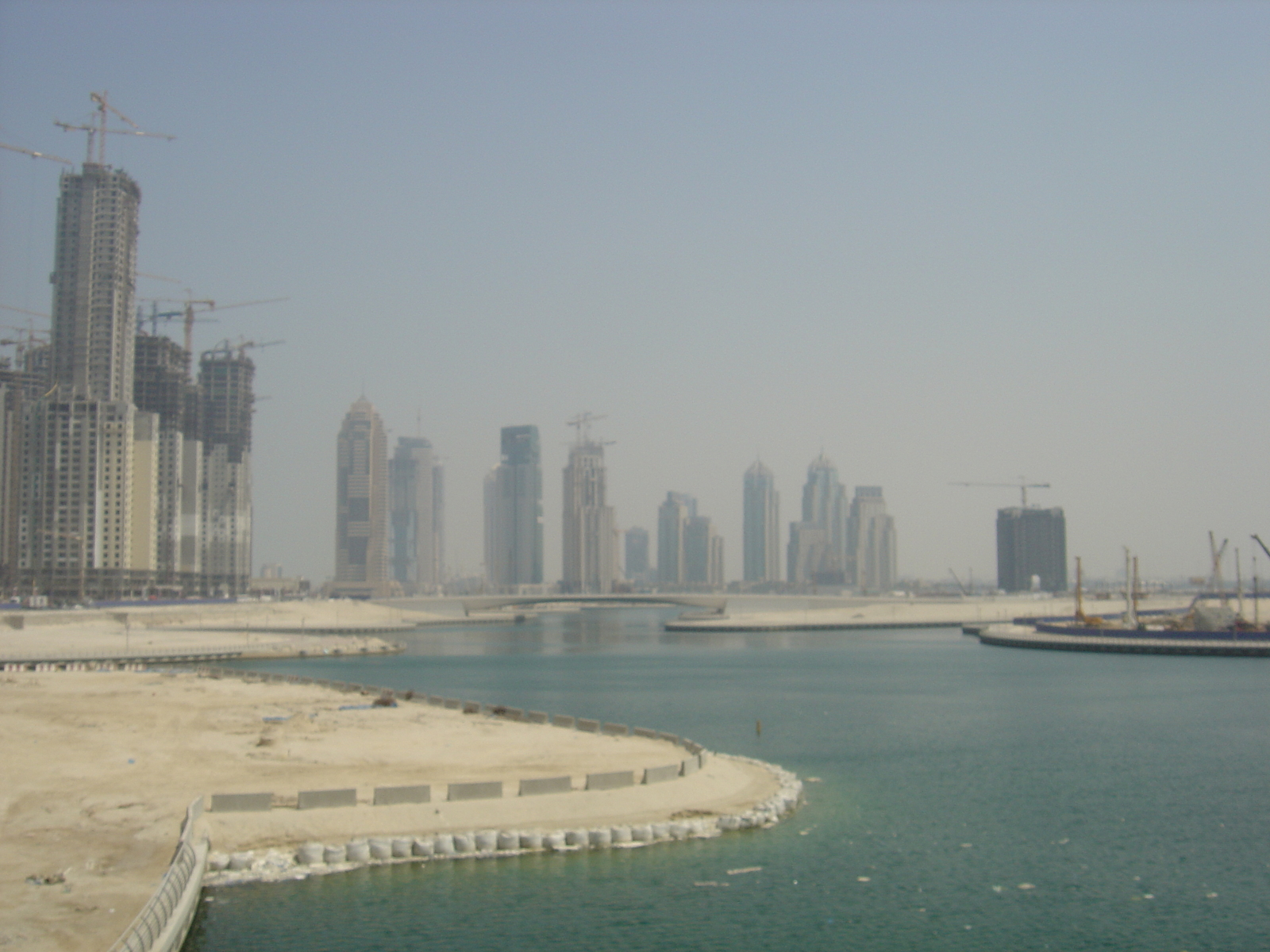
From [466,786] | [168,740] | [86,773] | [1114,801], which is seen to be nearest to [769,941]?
[466,786]

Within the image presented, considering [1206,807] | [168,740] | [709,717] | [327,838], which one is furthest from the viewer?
[709,717]

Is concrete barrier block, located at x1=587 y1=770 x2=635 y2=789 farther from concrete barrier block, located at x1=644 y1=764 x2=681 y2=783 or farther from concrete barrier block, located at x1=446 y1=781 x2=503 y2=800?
concrete barrier block, located at x1=446 y1=781 x2=503 y2=800

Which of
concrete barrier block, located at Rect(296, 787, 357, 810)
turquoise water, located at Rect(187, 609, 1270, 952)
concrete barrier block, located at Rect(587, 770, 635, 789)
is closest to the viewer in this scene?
turquoise water, located at Rect(187, 609, 1270, 952)

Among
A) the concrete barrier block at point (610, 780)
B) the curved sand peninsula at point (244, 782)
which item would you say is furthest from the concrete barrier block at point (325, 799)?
the concrete barrier block at point (610, 780)

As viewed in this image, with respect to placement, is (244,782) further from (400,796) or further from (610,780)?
(610,780)

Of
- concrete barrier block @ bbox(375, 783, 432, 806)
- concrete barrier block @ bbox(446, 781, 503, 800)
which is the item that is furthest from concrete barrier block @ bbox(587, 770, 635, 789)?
concrete barrier block @ bbox(375, 783, 432, 806)

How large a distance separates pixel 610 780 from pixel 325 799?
9909 mm

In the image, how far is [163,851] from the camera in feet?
99.5

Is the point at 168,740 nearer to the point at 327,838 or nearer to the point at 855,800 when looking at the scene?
the point at 327,838

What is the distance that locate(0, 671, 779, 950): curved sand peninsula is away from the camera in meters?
27.8

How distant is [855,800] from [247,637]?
12349 centimetres

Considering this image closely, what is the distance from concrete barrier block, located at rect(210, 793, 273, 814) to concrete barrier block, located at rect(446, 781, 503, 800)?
6.01m

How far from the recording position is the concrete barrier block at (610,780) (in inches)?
1506

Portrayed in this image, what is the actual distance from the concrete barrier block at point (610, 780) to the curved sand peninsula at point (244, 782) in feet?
1.26
